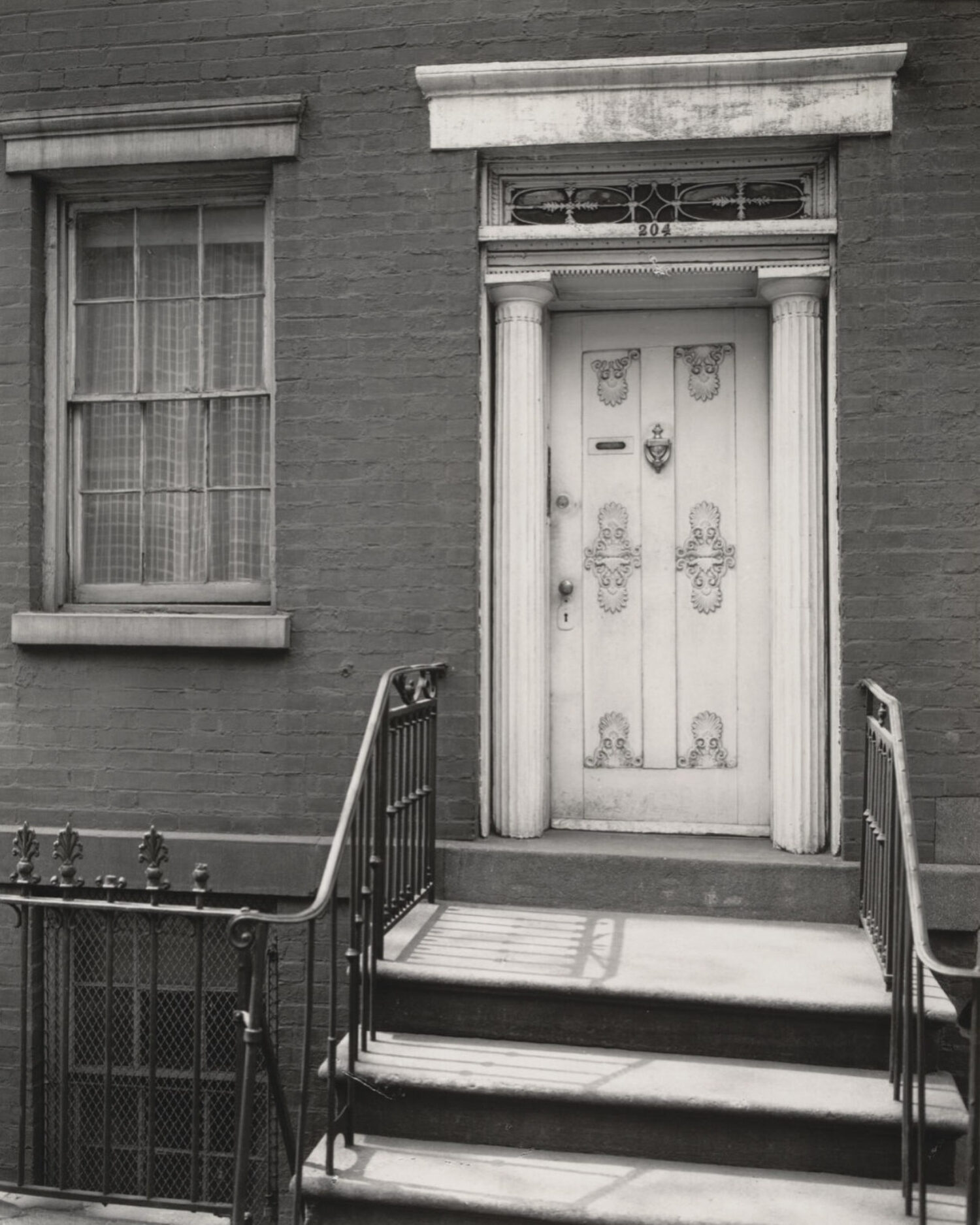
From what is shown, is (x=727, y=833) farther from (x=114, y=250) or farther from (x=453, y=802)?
(x=114, y=250)

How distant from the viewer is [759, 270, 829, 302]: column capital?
5.17 m

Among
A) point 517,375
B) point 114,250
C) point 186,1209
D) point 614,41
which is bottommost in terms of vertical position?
point 186,1209

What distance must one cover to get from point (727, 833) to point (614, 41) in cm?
354

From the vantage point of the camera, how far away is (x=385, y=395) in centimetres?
531

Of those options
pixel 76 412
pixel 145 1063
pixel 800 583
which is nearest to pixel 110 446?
pixel 76 412

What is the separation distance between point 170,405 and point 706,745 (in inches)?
118

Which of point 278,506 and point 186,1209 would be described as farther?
point 278,506

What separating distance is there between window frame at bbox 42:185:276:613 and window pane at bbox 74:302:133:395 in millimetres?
40

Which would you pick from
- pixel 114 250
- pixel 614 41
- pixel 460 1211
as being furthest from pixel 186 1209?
pixel 614 41

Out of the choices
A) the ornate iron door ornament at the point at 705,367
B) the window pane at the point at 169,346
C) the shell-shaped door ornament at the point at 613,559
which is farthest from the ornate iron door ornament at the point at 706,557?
the window pane at the point at 169,346

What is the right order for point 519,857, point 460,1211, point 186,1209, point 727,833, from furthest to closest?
point 727,833
point 519,857
point 186,1209
point 460,1211

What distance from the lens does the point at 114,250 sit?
5762 millimetres

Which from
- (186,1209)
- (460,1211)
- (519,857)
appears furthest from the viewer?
(519,857)

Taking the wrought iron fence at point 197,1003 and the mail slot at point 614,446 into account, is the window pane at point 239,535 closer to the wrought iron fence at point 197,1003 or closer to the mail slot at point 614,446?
the wrought iron fence at point 197,1003
